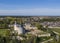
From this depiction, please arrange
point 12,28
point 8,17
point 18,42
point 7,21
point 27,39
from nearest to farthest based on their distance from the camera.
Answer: point 18,42
point 27,39
point 12,28
point 7,21
point 8,17

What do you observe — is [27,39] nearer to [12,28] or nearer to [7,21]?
[12,28]

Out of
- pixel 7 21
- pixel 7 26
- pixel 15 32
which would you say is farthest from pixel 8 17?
pixel 15 32

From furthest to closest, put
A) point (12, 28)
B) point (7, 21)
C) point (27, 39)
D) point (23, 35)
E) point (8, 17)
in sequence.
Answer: point (8, 17), point (7, 21), point (12, 28), point (23, 35), point (27, 39)

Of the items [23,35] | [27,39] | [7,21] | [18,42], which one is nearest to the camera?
[18,42]

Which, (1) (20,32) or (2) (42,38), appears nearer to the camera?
(2) (42,38)

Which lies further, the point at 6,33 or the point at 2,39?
the point at 6,33

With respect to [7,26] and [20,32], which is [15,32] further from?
[7,26]

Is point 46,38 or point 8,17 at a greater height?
point 8,17

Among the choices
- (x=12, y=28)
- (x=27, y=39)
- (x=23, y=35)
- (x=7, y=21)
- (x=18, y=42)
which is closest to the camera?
(x=18, y=42)

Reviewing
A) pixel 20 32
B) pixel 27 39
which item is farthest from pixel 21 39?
pixel 20 32
